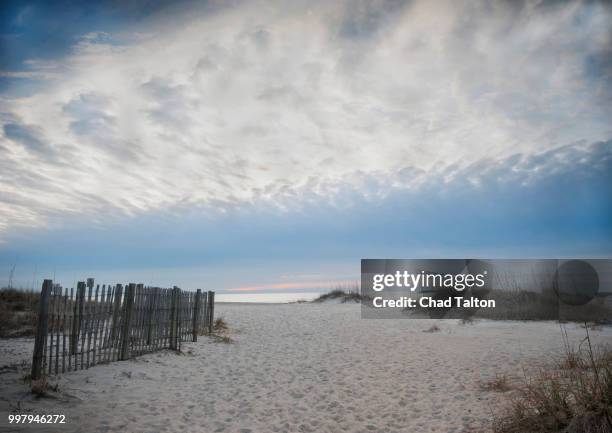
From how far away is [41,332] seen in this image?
7262mm

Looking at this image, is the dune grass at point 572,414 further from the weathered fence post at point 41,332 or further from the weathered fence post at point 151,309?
the weathered fence post at point 151,309

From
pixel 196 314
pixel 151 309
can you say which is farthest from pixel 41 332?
pixel 196 314

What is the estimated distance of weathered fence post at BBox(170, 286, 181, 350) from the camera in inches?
450

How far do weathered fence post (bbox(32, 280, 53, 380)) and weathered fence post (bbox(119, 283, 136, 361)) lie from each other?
2.23 metres

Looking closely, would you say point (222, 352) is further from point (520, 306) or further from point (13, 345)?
point (520, 306)

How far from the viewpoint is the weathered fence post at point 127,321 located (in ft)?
31.2

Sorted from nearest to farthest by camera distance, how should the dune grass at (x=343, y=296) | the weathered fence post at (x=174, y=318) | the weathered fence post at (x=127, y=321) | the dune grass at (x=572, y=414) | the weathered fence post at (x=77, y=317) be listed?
the dune grass at (x=572, y=414)
the weathered fence post at (x=77, y=317)
the weathered fence post at (x=127, y=321)
the weathered fence post at (x=174, y=318)
the dune grass at (x=343, y=296)

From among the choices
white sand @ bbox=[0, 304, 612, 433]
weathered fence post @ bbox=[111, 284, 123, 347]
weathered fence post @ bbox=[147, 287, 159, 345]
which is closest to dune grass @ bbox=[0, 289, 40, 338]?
white sand @ bbox=[0, 304, 612, 433]

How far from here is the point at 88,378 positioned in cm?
771

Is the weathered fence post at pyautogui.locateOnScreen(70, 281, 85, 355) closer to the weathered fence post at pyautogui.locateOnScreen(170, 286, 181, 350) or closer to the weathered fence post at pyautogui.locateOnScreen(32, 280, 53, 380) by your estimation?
the weathered fence post at pyautogui.locateOnScreen(32, 280, 53, 380)

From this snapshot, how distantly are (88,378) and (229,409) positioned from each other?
2937mm

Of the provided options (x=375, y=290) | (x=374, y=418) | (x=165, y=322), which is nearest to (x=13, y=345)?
(x=165, y=322)

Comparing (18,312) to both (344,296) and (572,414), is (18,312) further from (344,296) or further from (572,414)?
(344,296)

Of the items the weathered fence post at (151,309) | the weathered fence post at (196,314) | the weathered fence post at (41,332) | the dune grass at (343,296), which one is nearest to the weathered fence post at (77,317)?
the weathered fence post at (41,332)
